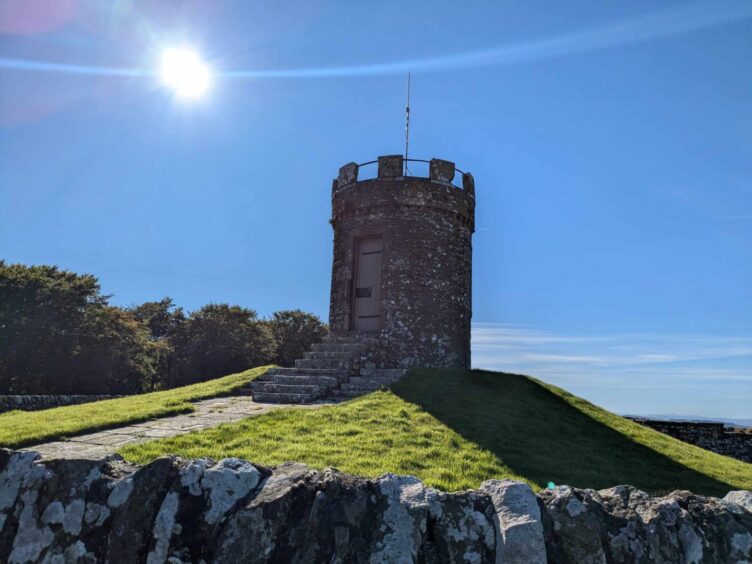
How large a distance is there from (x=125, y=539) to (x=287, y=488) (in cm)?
96

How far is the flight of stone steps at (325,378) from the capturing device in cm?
1324

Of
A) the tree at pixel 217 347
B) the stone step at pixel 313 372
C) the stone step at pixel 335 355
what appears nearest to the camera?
the stone step at pixel 313 372

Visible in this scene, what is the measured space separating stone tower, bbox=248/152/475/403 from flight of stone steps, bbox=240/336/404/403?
0.07 m

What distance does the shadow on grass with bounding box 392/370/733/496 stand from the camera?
27.8ft

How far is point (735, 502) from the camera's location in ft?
11.0

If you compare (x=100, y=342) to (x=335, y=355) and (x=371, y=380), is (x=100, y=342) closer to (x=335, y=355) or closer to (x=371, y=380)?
(x=335, y=355)

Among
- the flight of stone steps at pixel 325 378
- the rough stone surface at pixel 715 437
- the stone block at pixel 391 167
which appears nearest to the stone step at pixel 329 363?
the flight of stone steps at pixel 325 378

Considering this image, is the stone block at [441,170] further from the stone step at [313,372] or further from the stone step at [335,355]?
the stone step at [313,372]

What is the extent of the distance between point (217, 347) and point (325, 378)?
71.4ft

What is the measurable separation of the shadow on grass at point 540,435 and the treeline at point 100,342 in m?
20.4

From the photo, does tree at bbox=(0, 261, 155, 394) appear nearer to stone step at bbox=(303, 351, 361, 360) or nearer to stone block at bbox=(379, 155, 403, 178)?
stone step at bbox=(303, 351, 361, 360)

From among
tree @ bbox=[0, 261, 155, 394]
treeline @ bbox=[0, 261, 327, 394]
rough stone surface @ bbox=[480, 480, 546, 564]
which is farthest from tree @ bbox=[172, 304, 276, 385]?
rough stone surface @ bbox=[480, 480, 546, 564]

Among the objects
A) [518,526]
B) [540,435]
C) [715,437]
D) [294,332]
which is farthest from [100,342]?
[518,526]

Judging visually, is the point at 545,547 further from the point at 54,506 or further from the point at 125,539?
the point at 54,506
